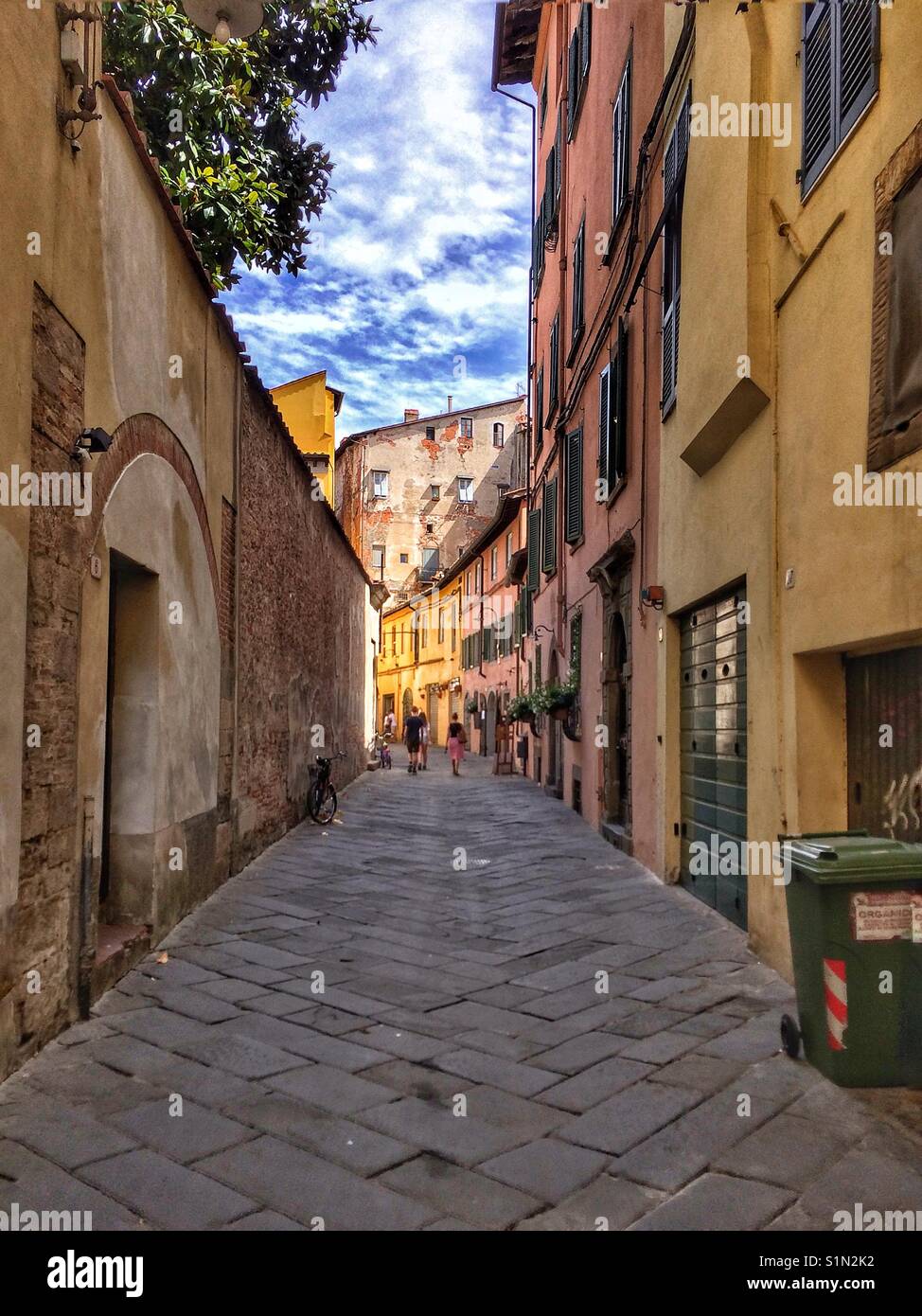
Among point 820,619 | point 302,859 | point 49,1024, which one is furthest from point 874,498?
point 302,859

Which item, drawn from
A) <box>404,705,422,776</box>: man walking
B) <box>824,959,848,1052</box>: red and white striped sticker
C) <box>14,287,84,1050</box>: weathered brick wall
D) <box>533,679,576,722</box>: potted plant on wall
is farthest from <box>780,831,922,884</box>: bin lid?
<box>404,705,422,776</box>: man walking

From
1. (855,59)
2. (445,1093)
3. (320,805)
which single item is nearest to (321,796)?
(320,805)

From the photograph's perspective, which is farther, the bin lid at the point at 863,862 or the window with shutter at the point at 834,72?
the window with shutter at the point at 834,72

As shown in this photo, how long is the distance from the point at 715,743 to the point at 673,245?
3.94 metres

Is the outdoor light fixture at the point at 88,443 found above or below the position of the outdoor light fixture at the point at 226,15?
below

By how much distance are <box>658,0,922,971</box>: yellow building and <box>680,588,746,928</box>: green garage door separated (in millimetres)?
28

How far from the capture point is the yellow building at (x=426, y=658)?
36875 mm

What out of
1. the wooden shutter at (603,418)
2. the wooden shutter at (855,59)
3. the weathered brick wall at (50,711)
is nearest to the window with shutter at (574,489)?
the wooden shutter at (603,418)

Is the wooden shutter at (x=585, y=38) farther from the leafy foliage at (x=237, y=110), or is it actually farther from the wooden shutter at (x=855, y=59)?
the wooden shutter at (x=855, y=59)

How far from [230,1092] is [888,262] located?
4.05 metres

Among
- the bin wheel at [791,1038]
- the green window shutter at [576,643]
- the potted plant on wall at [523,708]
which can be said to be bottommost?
the bin wheel at [791,1038]

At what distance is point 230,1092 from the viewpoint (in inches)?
137

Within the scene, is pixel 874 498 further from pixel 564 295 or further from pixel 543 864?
pixel 564 295

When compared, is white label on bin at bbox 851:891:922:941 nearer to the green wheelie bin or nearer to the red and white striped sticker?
the green wheelie bin
